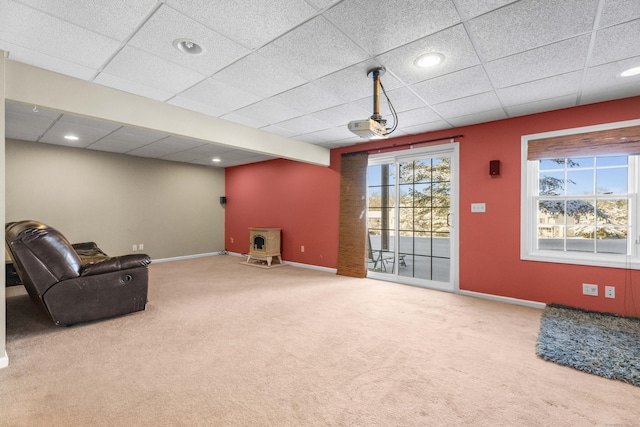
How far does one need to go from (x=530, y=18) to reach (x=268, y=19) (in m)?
1.71

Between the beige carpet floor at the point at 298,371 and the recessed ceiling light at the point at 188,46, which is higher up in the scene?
the recessed ceiling light at the point at 188,46

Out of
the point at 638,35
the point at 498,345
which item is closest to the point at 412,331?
the point at 498,345

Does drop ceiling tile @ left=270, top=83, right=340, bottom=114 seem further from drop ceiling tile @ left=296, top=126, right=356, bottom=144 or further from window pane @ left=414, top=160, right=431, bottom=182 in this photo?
window pane @ left=414, top=160, right=431, bottom=182

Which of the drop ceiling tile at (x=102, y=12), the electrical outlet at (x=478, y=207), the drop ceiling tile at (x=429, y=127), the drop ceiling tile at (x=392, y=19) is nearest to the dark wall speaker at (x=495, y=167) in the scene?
the electrical outlet at (x=478, y=207)

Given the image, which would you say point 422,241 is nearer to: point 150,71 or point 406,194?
point 406,194

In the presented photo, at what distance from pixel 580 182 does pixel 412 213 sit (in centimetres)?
215

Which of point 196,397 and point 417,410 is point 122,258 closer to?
point 196,397

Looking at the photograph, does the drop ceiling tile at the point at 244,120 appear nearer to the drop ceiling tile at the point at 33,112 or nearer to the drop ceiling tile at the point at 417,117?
the drop ceiling tile at the point at 417,117

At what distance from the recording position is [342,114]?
3719 millimetres

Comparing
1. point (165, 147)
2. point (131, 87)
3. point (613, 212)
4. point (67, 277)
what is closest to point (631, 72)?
point (613, 212)

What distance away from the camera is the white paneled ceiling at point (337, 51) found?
1826 millimetres

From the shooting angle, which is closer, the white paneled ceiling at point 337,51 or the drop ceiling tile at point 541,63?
the white paneled ceiling at point 337,51

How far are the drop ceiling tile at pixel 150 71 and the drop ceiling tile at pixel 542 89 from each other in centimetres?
315

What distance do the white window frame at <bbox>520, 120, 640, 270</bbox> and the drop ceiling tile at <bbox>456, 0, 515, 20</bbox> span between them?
252 centimetres
